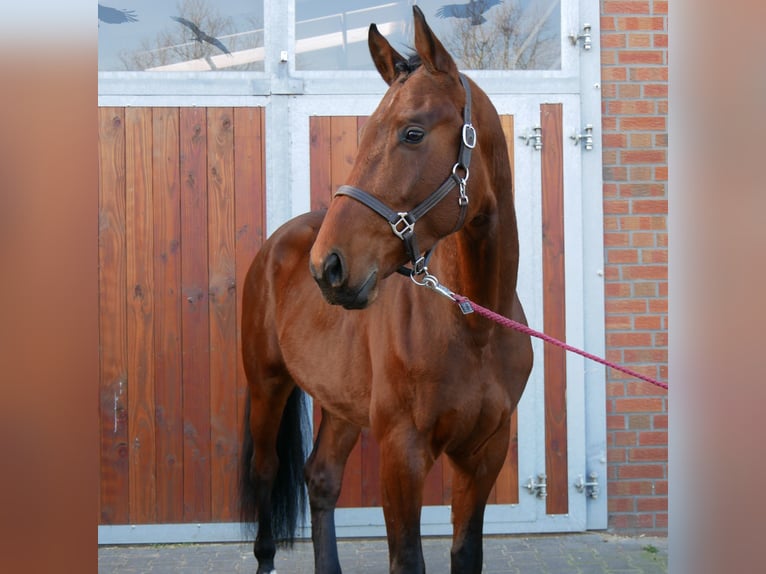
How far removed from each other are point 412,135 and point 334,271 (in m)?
0.43

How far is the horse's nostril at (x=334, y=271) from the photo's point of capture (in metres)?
1.88

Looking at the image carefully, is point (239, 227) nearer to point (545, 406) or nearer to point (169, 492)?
point (169, 492)

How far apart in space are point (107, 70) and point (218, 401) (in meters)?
1.90

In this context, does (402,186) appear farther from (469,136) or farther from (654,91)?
(654,91)

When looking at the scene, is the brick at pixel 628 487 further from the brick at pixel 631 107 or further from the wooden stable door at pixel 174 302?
the wooden stable door at pixel 174 302

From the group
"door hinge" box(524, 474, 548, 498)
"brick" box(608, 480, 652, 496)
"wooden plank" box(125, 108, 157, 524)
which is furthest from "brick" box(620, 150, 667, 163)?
"wooden plank" box(125, 108, 157, 524)

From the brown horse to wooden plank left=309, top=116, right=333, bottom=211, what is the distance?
1.00 m

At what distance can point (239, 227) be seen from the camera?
4219 mm

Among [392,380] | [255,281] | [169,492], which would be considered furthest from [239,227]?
[392,380]

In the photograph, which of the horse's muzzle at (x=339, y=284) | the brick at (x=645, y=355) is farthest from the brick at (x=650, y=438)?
the horse's muzzle at (x=339, y=284)

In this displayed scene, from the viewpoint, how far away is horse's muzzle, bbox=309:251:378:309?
1.88m

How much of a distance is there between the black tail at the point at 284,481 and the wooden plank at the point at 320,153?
1.13m
